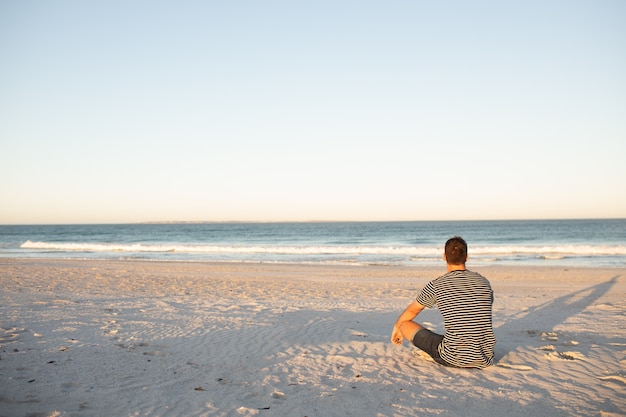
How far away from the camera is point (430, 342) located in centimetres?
520

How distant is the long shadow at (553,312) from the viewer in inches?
311

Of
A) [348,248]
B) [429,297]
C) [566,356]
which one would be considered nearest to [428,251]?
[348,248]

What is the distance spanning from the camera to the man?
478 centimetres

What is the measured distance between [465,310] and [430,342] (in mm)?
690

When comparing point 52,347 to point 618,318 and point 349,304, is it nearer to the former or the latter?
point 349,304

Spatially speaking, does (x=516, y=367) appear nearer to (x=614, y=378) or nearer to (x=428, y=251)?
(x=614, y=378)

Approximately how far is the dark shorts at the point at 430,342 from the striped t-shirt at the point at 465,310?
0.18m

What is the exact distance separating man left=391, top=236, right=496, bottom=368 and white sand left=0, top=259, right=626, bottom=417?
22cm

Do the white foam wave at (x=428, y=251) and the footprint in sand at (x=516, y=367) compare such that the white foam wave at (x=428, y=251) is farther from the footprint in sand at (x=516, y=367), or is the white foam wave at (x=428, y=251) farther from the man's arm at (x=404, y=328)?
the man's arm at (x=404, y=328)

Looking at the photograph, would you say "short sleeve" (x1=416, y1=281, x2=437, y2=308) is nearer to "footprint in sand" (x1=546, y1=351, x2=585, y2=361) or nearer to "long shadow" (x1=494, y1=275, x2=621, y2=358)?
"long shadow" (x1=494, y1=275, x2=621, y2=358)

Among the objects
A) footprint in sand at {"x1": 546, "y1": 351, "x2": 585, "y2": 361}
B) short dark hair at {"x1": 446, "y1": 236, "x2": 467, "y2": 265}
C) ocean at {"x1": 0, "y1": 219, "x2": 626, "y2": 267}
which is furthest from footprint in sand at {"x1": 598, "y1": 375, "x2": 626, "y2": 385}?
ocean at {"x1": 0, "y1": 219, "x2": 626, "y2": 267}

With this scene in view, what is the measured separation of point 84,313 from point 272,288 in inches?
229

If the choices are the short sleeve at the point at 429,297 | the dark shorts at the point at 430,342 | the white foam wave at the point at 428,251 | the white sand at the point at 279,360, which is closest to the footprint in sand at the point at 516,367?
the white sand at the point at 279,360

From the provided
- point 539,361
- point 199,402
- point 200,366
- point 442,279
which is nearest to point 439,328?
point 539,361
